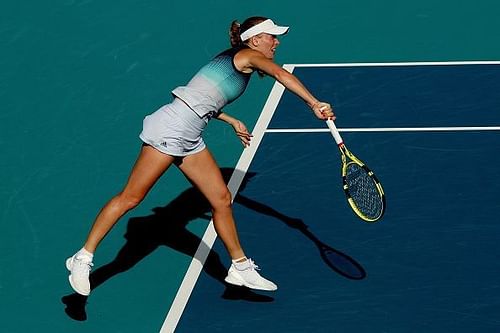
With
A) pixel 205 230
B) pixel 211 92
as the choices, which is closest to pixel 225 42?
pixel 205 230

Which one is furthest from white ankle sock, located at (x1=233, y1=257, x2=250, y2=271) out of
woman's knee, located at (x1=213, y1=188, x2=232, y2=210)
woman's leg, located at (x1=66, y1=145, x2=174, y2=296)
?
woman's leg, located at (x1=66, y1=145, x2=174, y2=296)

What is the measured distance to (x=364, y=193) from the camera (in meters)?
11.0

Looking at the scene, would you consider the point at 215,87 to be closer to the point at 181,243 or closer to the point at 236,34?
the point at 236,34

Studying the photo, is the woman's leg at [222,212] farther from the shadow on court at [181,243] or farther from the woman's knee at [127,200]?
the woman's knee at [127,200]

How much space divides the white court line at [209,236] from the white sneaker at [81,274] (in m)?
0.65

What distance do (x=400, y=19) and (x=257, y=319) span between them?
6.04 m

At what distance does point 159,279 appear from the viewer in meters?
11.3

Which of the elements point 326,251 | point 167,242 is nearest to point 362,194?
point 326,251

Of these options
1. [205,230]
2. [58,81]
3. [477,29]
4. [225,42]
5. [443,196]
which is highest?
Result: [477,29]

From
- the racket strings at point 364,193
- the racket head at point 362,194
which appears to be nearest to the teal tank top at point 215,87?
the racket head at point 362,194

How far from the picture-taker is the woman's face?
10.7 meters

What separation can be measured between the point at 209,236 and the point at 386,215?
149cm

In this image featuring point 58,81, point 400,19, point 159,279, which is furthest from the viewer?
point 400,19

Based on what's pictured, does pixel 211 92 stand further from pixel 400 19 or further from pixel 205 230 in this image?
pixel 400 19
